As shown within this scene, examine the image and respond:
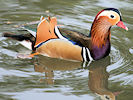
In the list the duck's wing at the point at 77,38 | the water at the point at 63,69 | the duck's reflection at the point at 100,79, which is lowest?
the duck's reflection at the point at 100,79

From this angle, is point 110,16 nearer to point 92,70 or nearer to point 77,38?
point 77,38

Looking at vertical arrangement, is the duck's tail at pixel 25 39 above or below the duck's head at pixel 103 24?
below

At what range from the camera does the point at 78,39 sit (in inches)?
243

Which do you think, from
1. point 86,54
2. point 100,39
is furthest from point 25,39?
point 100,39

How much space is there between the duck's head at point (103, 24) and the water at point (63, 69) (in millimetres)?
396

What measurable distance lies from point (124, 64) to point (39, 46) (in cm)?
156

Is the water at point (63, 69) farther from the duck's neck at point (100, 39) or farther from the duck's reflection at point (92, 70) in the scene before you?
the duck's neck at point (100, 39)


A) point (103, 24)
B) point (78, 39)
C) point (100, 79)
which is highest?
point (103, 24)

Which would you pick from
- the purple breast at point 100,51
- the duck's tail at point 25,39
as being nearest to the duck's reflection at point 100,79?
the purple breast at point 100,51

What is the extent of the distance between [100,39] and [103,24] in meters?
0.27

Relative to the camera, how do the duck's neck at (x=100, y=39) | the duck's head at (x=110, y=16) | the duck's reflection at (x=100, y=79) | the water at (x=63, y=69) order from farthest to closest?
the duck's neck at (x=100, y=39)
the duck's head at (x=110, y=16)
the duck's reflection at (x=100, y=79)
the water at (x=63, y=69)

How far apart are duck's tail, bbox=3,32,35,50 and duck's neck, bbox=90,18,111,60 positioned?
3.69 feet

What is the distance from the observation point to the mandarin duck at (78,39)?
618 centimetres

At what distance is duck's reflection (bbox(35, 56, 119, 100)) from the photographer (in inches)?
205
